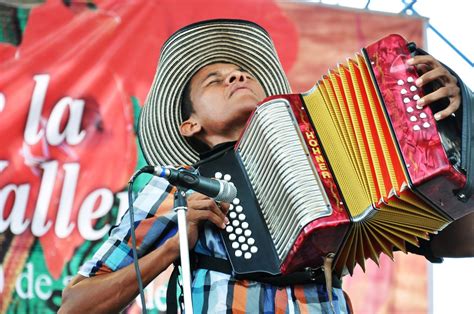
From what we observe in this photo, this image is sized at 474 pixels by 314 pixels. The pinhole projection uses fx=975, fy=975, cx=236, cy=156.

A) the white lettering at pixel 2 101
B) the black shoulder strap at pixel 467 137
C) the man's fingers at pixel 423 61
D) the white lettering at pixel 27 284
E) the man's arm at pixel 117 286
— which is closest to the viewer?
the black shoulder strap at pixel 467 137

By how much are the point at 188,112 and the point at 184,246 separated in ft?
2.87

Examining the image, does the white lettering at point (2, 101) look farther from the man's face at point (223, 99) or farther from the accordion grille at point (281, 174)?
the accordion grille at point (281, 174)

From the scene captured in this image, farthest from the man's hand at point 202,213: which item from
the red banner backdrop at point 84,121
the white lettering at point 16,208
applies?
the white lettering at point 16,208

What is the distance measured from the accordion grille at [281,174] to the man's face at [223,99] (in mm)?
219

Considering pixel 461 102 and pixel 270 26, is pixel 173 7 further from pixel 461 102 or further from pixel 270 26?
pixel 461 102

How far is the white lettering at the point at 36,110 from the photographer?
12.4ft

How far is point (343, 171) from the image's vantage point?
2.35 metres

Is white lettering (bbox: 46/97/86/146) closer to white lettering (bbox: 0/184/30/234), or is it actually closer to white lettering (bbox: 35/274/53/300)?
white lettering (bbox: 0/184/30/234)

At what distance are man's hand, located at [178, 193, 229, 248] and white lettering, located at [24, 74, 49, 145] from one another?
1565mm

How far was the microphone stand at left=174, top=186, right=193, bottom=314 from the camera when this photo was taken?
6.58ft

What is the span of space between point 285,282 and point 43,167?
1.64 meters

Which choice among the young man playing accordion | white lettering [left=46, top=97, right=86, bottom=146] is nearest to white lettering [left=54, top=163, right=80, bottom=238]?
white lettering [left=46, top=97, right=86, bottom=146]

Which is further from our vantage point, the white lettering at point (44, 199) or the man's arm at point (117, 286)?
the white lettering at point (44, 199)

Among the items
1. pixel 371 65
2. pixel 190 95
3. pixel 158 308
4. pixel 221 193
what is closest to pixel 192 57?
pixel 190 95
